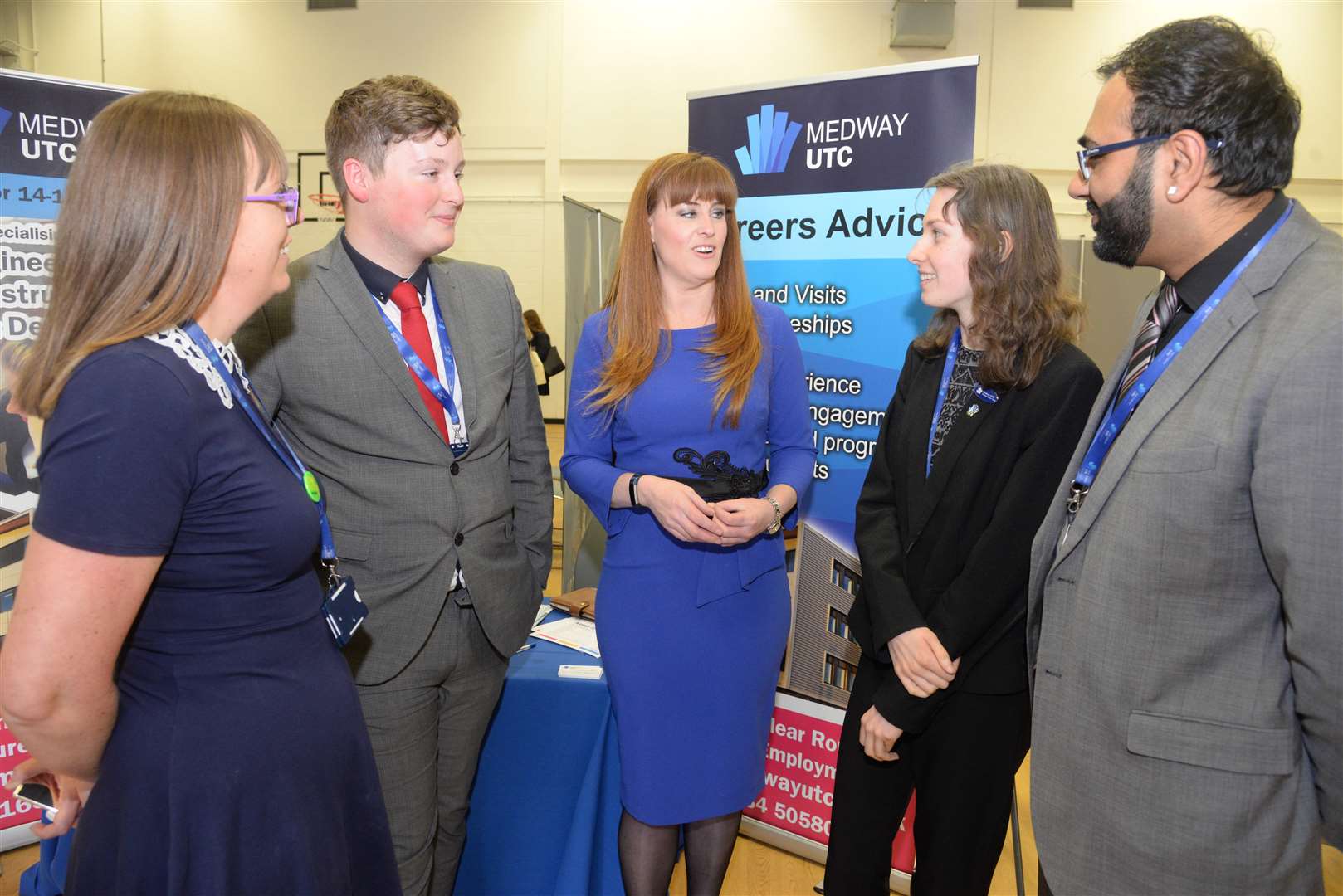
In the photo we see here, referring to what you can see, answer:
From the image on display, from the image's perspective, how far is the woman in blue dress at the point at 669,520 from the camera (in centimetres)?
207

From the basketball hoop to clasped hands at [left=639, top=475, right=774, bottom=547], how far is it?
8908mm

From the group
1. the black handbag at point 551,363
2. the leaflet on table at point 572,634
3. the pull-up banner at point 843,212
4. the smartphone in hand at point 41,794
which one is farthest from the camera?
the black handbag at point 551,363

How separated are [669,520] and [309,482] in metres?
0.85

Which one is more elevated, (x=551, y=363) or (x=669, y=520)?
(x=669, y=520)

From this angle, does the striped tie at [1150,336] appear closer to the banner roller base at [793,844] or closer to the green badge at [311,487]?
the green badge at [311,487]

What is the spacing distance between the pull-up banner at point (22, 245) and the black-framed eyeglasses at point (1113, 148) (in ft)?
8.78

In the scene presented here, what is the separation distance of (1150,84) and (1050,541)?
723 mm

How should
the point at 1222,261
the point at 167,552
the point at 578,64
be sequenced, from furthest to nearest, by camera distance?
1. the point at 578,64
2. the point at 1222,261
3. the point at 167,552

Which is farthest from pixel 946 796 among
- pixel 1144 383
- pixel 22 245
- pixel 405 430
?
pixel 22 245

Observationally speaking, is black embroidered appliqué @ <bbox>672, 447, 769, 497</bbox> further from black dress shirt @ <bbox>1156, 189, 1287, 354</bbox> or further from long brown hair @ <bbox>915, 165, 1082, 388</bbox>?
black dress shirt @ <bbox>1156, 189, 1287, 354</bbox>

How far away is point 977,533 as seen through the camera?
Answer: 1809mm

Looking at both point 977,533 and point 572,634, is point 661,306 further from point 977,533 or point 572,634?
point 572,634

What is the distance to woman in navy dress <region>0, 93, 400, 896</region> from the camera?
3.40 ft

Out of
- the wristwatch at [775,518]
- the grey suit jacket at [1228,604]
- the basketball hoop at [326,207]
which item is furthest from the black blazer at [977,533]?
the basketball hoop at [326,207]
